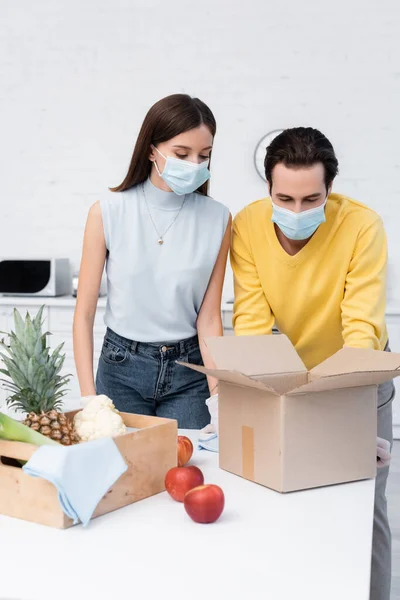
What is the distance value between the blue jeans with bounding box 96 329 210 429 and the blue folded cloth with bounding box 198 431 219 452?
0.36m

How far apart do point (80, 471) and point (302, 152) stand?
919 millimetres

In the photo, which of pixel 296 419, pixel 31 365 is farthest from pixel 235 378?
pixel 31 365

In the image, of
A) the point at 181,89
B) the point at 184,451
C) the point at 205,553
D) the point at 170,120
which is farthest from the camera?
the point at 181,89

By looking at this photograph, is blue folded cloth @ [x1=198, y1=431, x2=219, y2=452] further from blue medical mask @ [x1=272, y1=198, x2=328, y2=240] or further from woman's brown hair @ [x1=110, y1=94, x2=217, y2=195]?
woman's brown hair @ [x1=110, y1=94, x2=217, y2=195]

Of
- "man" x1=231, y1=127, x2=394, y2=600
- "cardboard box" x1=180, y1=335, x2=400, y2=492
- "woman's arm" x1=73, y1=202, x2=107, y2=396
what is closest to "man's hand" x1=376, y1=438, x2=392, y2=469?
"cardboard box" x1=180, y1=335, x2=400, y2=492

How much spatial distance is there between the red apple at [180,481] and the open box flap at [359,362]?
0.31 metres

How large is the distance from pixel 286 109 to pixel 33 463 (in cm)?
370

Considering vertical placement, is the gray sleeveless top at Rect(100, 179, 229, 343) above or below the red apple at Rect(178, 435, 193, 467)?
above

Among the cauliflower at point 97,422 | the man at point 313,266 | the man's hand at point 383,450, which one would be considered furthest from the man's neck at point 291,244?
the cauliflower at point 97,422

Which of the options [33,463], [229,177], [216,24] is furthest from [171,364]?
[216,24]

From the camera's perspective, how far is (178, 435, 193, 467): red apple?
1.40 metres

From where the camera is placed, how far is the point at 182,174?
72.8 inches

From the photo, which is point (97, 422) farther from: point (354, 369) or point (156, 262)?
point (156, 262)

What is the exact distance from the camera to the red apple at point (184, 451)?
55.2 inches
